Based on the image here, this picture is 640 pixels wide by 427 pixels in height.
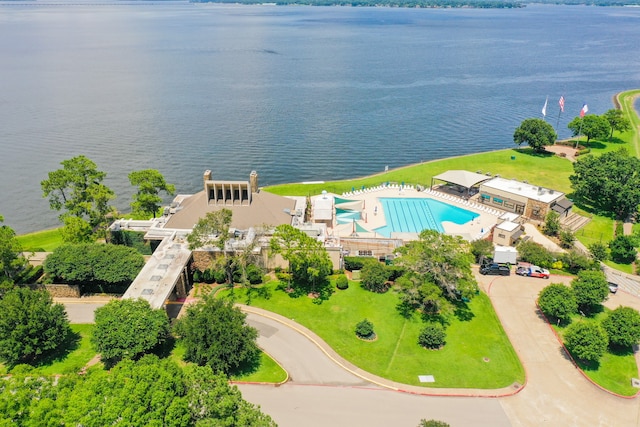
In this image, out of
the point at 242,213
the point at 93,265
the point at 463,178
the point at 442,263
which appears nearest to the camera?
the point at 442,263

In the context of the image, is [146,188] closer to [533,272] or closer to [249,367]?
[249,367]

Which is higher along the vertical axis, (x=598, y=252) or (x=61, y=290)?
(x=598, y=252)

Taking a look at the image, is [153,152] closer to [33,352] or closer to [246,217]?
[246,217]

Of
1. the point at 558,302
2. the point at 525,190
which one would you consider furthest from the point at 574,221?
the point at 558,302

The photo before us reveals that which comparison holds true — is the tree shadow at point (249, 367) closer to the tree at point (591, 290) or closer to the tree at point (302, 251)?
the tree at point (302, 251)

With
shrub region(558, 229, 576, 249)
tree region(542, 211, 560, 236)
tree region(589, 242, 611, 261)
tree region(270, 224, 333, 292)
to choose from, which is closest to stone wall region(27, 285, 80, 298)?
tree region(270, 224, 333, 292)

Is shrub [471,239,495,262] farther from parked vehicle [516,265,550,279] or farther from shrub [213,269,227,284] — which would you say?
shrub [213,269,227,284]

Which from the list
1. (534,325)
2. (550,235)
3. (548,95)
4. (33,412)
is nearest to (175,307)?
(33,412)
